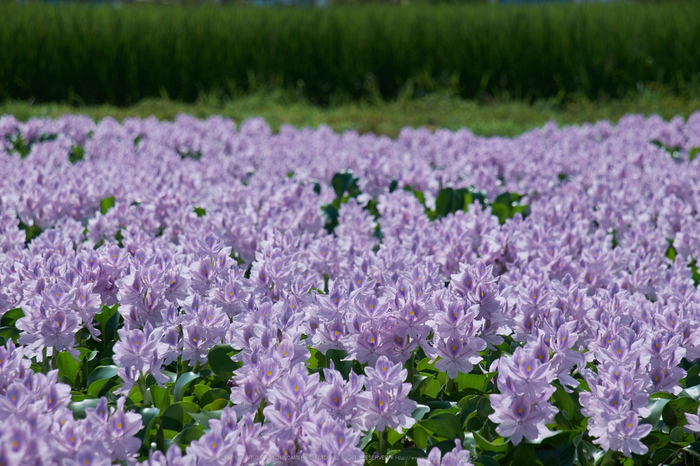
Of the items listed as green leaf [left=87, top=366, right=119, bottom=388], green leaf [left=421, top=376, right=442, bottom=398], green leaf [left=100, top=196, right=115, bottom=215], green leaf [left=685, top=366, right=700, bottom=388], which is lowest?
green leaf [left=100, top=196, right=115, bottom=215]

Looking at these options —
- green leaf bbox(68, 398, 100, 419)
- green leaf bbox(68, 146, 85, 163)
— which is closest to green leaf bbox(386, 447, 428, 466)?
green leaf bbox(68, 398, 100, 419)

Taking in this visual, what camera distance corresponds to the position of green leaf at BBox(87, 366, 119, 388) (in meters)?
2.48

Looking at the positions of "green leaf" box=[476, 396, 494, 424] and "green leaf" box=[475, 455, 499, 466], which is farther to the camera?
"green leaf" box=[476, 396, 494, 424]

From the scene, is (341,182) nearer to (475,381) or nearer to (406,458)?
(475,381)

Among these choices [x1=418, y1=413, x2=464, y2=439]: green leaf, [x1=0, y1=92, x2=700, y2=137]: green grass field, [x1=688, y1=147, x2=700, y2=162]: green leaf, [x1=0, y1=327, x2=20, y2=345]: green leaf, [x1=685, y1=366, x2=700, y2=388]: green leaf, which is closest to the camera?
[x1=418, y1=413, x2=464, y2=439]: green leaf

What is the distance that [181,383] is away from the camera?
7.86ft

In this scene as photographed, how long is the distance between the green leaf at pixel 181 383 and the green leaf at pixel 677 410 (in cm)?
174

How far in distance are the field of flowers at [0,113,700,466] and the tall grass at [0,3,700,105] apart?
32.7ft

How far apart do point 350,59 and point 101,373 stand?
12678mm

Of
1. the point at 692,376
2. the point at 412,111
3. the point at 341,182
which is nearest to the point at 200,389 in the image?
the point at 692,376

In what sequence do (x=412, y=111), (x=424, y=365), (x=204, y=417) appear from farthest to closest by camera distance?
1. (x=412, y=111)
2. (x=424, y=365)
3. (x=204, y=417)

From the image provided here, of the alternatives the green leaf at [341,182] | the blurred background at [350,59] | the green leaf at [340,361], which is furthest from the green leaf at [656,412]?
the blurred background at [350,59]

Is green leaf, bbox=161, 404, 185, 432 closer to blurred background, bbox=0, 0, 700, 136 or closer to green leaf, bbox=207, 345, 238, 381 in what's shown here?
green leaf, bbox=207, 345, 238, 381

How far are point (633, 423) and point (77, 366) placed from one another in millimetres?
2057
